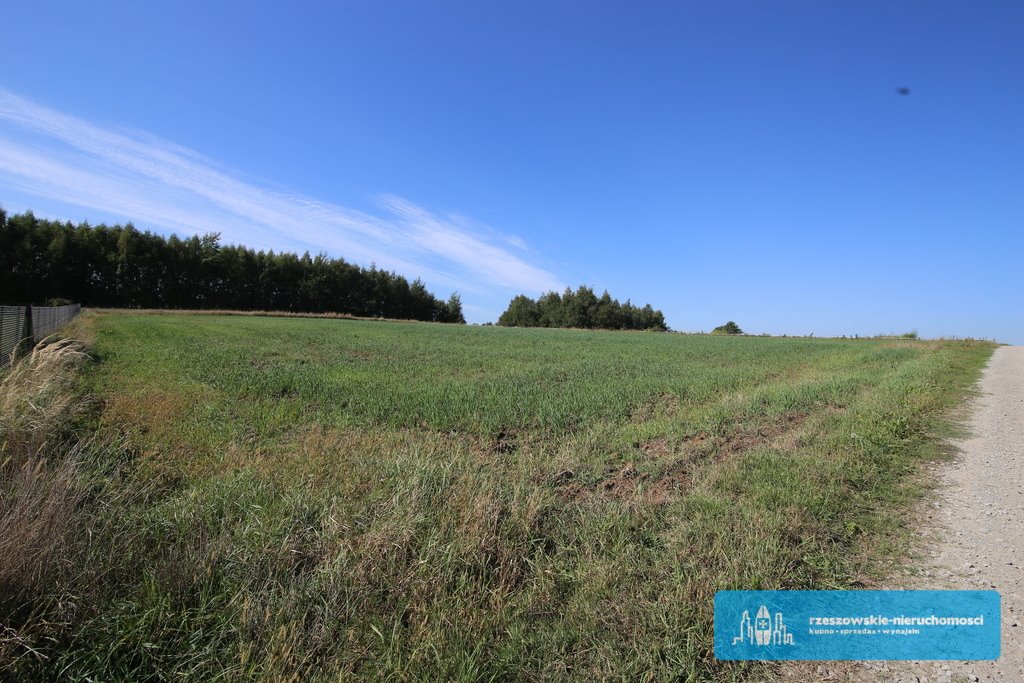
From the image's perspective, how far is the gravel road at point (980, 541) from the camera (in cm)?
259

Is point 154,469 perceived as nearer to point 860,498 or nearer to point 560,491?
point 560,491

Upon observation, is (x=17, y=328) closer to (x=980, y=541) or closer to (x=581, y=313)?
(x=980, y=541)

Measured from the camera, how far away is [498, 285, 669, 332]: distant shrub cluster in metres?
85.4

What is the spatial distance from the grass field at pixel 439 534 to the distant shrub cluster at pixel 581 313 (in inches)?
2890

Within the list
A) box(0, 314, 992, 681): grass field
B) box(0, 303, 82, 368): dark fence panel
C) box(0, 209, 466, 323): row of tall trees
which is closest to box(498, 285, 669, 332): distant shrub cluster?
box(0, 209, 466, 323): row of tall trees

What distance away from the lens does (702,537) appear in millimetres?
3902

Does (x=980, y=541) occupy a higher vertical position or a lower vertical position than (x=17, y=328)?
higher

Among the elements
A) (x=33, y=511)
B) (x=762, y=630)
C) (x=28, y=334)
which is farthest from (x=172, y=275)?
(x=762, y=630)

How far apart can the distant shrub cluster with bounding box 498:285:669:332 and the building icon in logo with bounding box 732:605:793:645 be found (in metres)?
77.5

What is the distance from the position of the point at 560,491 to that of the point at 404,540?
6.95ft

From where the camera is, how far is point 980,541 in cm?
383

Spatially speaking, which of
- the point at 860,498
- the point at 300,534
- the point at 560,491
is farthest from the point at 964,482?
the point at 300,534

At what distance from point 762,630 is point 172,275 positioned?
81.8 metres

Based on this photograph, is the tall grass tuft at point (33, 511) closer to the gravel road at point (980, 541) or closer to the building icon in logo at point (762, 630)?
the building icon in logo at point (762, 630)
